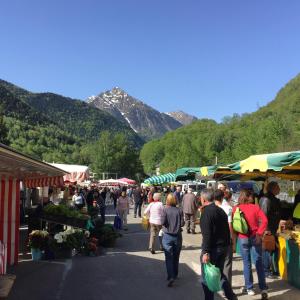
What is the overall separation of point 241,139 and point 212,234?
163 feet

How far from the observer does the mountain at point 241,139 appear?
144 ft

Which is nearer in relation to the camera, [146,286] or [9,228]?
[146,286]

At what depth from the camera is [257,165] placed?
28.6 feet

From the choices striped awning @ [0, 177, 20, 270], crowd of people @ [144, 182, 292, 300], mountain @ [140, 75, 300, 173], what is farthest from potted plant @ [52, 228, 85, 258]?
mountain @ [140, 75, 300, 173]

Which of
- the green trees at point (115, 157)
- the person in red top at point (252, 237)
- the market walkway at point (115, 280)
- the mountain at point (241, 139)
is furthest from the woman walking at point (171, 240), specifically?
the green trees at point (115, 157)

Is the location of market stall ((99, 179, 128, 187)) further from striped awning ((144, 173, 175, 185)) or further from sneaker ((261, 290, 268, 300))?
sneaker ((261, 290, 268, 300))

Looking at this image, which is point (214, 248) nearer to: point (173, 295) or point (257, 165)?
point (173, 295)

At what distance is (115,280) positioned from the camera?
28.6 ft

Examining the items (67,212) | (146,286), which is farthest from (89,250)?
(146,286)

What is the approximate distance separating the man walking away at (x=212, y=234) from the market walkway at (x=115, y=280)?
1.39m

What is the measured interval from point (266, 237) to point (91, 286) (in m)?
3.28

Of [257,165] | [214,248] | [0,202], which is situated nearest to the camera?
[214,248]

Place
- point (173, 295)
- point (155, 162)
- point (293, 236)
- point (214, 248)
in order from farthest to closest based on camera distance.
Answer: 1. point (155, 162)
2. point (293, 236)
3. point (173, 295)
4. point (214, 248)

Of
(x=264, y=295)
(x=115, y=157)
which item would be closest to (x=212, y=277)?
(x=264, y=295)
